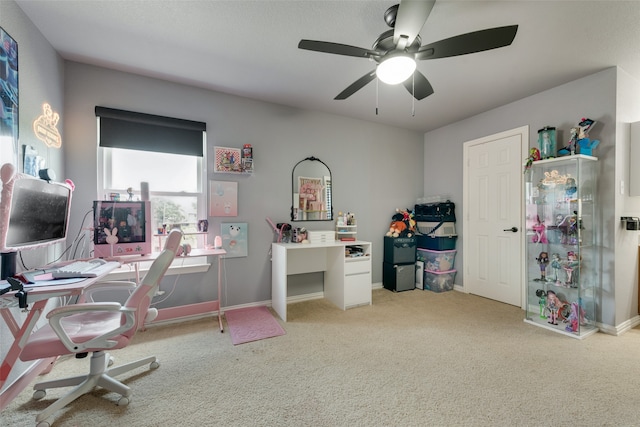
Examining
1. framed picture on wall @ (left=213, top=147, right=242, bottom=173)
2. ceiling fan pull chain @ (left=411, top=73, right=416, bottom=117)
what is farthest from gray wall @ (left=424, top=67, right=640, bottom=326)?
framed picture on wall @ (left=213, top=147, right=242, bottom=173)

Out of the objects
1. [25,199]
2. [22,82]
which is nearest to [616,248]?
[25,199]

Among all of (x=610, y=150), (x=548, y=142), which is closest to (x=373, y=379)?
(x=548, y=142)

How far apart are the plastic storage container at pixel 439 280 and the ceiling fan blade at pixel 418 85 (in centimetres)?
252

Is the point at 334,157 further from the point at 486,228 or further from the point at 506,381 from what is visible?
the point at 506,381

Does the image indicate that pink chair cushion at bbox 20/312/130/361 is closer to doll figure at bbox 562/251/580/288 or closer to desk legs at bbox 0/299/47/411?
desk legs at bbox 0/299/47/411

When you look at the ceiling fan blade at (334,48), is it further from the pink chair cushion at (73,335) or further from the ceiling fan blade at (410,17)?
the pink chair cushion at (73,335)

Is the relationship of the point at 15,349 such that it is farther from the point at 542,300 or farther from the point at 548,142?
the point at 548,142

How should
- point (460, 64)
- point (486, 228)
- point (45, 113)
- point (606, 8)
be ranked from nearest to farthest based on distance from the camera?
point (606, 8) → point (45, 113) → point (460, 64) → point (486, 228)

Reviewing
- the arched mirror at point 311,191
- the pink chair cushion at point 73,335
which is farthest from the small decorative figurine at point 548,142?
the pink chair cushion at point 73,335

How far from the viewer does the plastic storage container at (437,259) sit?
12.2 ft

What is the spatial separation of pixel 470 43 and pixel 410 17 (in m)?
0.48

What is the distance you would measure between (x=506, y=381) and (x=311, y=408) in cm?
130

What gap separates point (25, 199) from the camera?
154 centimetres

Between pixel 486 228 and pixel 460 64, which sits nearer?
pixel 460 64
